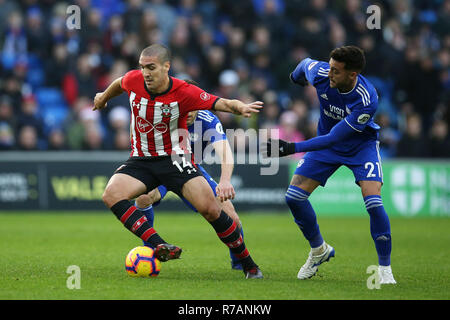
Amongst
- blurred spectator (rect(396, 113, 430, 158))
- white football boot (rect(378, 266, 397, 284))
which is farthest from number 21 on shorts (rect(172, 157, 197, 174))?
blurred spectator (rect(396, 113, 430, 158))

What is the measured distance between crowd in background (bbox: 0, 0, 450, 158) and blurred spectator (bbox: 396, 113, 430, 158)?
0.02 meters

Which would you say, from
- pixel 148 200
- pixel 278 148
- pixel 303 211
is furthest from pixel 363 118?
pixel 148 200

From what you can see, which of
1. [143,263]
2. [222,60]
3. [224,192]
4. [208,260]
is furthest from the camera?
[222,60]

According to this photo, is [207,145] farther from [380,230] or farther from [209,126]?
[380,230]

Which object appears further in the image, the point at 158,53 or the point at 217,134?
the point at 217,134

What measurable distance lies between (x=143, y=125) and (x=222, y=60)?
10.9 m

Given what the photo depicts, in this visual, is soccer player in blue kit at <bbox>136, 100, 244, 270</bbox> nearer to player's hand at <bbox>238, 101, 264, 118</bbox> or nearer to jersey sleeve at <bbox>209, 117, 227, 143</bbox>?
jersey sleeve at <bbox>209, 117, 227, 143</bbox>

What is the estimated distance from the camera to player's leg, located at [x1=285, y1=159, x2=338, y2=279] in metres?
8.15

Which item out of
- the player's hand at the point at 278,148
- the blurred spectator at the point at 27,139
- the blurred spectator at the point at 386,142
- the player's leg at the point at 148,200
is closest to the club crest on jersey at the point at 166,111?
the player's hand at the point at 278,148

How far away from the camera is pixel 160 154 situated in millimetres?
7871

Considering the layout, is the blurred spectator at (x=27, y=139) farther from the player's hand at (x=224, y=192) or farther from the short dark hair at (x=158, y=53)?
the player's hand at (x=224, y=192)

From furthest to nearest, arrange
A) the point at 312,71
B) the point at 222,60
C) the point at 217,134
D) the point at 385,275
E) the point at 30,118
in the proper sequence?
1. the point at 222,60
2. the point at 30,118
3. the point at 217,134
4. the point at 312,71
5. the point at 385,275
